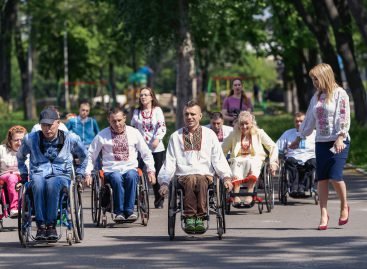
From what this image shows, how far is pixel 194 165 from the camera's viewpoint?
1355cm

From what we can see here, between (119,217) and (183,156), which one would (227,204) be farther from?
(183,156)

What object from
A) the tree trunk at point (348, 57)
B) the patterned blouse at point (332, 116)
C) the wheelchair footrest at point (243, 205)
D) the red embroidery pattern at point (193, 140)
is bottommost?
the wheelchair footrest at point (243, 205)

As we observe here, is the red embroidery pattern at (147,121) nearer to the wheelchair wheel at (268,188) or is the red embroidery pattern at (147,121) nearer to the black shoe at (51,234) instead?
the wheelchair wheel at (268,188)

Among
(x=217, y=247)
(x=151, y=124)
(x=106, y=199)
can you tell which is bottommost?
(x=217, y=247)

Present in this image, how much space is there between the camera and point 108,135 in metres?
15.3

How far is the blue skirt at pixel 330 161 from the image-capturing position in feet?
45.8

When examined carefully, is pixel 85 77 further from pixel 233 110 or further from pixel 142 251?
pixel 142 251

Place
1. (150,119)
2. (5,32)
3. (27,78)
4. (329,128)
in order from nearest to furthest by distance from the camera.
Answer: (329,128) < (150,119) < (5,32) < (27,78)

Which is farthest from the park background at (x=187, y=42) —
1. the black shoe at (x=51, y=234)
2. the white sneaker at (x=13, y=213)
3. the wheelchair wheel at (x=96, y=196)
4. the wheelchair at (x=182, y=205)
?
the black shoe at (x=51, y=234)

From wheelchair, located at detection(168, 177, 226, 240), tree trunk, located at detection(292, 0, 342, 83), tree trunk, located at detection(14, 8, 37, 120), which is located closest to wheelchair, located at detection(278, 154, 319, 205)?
wheelchair, located at detection(168, 177, 226, 240)

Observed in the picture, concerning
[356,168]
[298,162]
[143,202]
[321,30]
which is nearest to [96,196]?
[143,202]

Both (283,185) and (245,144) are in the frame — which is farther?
(283,185)

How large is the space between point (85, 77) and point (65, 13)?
95.9 ft

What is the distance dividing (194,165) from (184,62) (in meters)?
22.2
